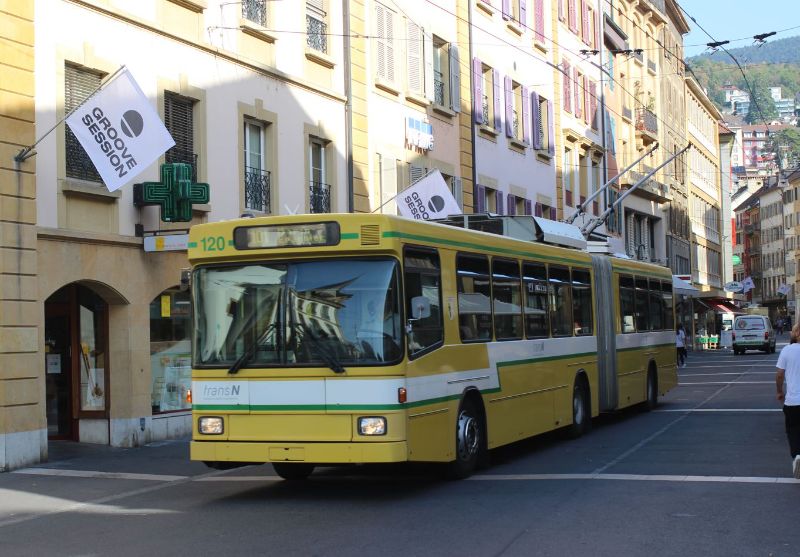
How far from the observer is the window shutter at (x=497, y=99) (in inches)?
1410

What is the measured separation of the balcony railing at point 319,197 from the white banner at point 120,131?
7.93 m

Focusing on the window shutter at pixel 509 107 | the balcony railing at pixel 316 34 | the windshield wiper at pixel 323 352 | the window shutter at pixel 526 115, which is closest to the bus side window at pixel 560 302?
the windshield wiper at pixel 323 352

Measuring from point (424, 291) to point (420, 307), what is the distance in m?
0.43

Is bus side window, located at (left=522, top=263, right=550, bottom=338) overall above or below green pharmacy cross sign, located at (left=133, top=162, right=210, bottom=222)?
below

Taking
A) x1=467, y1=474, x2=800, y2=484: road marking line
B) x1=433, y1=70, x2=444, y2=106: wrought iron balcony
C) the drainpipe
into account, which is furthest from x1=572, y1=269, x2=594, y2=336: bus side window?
x1=433, y1=70, x2=444, y2=106: wrought iron balcony

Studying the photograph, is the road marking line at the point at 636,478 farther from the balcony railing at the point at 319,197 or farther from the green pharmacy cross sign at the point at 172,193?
the balcony railing at the point at 319,197

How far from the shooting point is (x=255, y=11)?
22953 millimetres

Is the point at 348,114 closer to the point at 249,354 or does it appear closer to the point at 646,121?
the point at 249,354

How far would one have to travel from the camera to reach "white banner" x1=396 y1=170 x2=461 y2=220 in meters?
26.2

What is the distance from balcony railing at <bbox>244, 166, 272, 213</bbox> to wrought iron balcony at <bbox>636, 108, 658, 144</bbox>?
37770mm

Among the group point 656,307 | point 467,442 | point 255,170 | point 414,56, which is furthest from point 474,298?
point 414,56

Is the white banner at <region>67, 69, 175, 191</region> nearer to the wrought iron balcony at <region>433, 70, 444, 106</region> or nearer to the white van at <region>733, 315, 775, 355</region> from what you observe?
the wrought iron balcony at <region>433, 70, 444, 106</region>

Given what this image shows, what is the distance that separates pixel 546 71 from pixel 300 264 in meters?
30.3

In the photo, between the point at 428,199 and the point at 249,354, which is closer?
the point at 249,354
